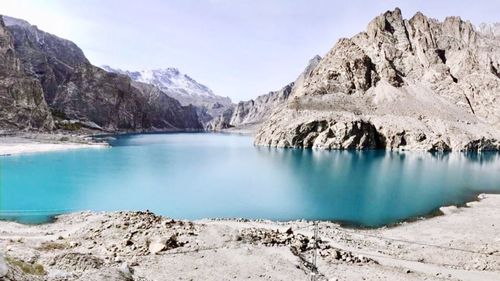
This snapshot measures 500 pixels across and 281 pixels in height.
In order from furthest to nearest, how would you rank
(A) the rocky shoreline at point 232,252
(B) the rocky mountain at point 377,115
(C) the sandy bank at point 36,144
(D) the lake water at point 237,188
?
1. (B) the rocky mountain at point 377,115
2. (C) the sandy bank at point 36,144
3. (D) the lake water at point 237,188
4. (A) the rocky shoreline at point 232,252

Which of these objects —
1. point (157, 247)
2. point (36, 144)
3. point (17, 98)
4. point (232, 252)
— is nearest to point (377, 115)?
point (36, 144)

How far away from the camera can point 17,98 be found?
176750 millimetres

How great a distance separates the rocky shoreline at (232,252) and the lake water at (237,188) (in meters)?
9.83

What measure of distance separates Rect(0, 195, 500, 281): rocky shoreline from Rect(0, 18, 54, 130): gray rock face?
149869 mm

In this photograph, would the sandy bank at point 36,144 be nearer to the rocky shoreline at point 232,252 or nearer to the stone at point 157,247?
the rocky shoreline at point 232,252

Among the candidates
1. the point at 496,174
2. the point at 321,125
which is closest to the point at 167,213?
the point at 496,174

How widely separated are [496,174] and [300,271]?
79453 millimetres

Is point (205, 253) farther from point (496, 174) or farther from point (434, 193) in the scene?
point (496, 174)

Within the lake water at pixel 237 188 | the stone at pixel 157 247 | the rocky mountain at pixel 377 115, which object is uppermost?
the rocky mountain at pixel 377 115

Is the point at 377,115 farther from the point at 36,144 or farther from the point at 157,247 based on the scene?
the point at 157,247

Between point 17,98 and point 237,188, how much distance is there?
490 ft

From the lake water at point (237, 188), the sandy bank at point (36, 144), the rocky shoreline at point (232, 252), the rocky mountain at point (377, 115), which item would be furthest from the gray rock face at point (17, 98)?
the rocky shoreline at point (232, 252)

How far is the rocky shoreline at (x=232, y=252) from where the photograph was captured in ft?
76.4

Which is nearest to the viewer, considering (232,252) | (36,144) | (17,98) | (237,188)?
(232,252)
